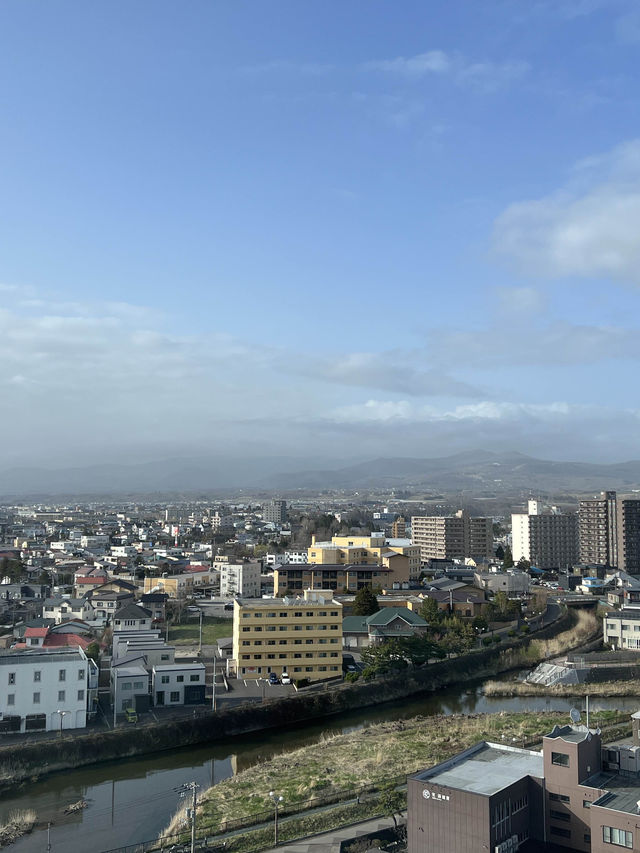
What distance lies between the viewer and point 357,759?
38.5 ft

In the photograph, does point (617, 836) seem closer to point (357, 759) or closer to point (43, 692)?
point (357, 759)

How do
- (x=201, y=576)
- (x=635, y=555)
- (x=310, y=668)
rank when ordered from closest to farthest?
(x=310, y=668) < (x=201, y=576) < (x=635, y=555)

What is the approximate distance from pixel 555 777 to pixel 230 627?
1584 centimetres

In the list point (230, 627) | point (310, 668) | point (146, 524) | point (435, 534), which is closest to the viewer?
point (310, 668)

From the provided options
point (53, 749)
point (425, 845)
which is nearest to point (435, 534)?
point (53, 749)

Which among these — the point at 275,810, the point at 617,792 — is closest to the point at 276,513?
the point at 275,810

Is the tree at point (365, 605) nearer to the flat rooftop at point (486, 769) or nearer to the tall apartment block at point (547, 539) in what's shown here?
the flat rooftop at point (486, 769)

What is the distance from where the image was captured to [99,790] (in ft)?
36.5

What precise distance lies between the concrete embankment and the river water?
197mm

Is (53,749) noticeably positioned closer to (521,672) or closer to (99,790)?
(99,790)

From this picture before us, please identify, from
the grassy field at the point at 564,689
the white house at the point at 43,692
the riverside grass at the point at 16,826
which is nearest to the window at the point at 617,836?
the riverside grass at the point at 16,826

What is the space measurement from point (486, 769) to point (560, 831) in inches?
37.4

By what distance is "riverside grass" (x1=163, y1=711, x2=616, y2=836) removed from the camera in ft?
32.4

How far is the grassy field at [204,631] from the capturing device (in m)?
20.6
